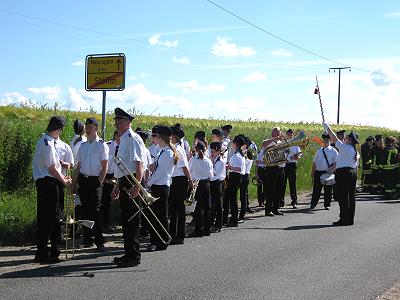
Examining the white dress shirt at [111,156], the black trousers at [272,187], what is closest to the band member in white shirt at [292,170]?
the black trousers at [272,187]

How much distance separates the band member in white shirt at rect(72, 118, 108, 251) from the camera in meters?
9.80

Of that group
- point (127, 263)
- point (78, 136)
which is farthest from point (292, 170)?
point (127, 263)

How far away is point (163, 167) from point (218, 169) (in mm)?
2387

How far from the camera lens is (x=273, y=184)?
15.2m

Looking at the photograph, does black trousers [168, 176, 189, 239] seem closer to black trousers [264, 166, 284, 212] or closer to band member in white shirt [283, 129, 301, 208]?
black trousers [264, 166, 284, 212]

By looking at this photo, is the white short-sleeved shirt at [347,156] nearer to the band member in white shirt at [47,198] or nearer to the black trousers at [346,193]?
the black trousers at [346,193]

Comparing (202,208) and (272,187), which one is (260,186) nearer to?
(272,187)

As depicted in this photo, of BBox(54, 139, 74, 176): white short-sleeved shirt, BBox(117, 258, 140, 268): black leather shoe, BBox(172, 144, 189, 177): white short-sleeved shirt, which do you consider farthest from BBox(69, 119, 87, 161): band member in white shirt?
BBox(117, 258, 140, 268): black leather shoe

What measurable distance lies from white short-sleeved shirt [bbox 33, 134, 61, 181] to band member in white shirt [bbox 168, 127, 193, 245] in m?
2.46

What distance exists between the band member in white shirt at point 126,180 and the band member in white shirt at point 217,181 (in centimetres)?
363

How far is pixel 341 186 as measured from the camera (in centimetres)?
1391

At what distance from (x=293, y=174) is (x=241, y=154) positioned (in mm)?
5140

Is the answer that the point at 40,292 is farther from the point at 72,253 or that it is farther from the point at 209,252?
the point at 209,252

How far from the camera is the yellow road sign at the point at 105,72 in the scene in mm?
11969
